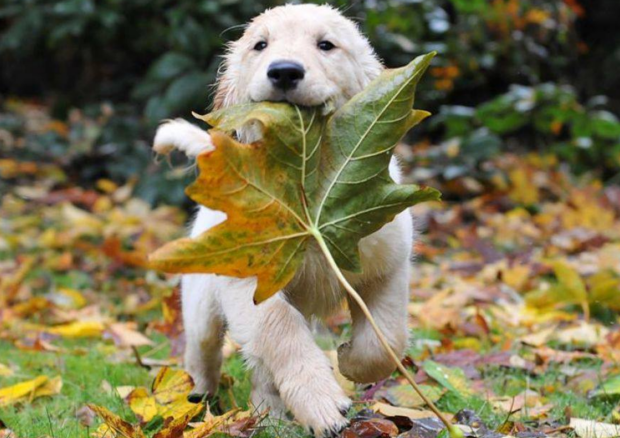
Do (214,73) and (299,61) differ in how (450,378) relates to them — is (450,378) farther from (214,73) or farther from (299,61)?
(214,73)

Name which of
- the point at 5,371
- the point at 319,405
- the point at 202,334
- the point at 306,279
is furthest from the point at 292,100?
the point at 5,371

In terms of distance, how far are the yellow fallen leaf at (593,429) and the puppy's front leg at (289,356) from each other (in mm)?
827

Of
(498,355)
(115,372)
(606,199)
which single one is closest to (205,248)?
(115,372)

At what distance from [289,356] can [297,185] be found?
0.53 meters

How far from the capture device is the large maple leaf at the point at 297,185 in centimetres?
218

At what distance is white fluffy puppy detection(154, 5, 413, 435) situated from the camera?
2.47m

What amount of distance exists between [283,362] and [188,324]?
116cm

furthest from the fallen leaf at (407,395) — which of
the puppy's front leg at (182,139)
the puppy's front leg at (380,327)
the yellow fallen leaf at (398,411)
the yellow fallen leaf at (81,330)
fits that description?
the yellow fallen leaf at (81,330)

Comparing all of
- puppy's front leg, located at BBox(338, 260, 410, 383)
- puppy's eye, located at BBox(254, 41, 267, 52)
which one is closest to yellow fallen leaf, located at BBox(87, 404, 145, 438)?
puppy's front leg, located at BBox(338, 260, 410, 383)

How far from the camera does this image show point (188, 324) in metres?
3.58

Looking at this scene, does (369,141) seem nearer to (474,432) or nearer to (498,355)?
(474,432)

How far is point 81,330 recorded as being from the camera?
4523 mm

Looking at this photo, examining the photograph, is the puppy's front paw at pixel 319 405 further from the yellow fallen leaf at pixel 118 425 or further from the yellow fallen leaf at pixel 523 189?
the yellow fallen leaf at pixel 523 189

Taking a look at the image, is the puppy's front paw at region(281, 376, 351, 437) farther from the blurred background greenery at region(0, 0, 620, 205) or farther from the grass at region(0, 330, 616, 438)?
the blurred background greenery at region(0, 0, 620, 205)
